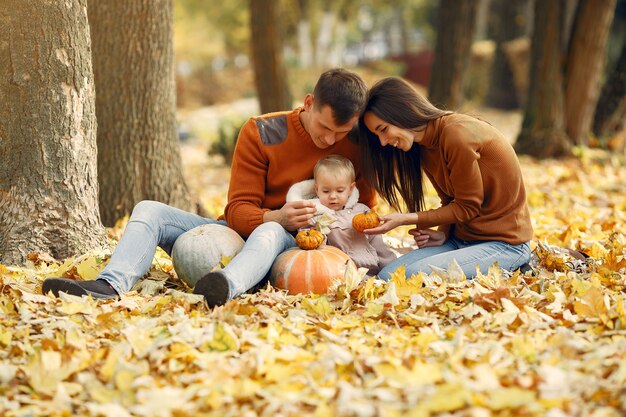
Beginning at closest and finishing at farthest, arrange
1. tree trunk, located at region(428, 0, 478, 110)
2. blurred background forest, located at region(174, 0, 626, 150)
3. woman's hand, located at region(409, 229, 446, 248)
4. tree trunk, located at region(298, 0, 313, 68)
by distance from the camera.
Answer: woman's hand, located at region(409, 229, 446, 248)
blurred background forest, located at region(174, 0, 626, 150)
tree trunk, located at region(428, 0, 478, 110)
tree trunk, located at region(298, 0, 313, 68)

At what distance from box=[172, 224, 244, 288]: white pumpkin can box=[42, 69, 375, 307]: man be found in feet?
0.44

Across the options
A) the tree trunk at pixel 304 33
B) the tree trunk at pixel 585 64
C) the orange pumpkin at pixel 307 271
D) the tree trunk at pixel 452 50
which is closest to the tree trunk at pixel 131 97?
the orange pumpkin at pixel 307 271

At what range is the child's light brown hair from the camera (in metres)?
4.29

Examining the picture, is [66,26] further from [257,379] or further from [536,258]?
[536,258]

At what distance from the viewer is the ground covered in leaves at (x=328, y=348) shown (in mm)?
2527

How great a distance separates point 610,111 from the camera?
35.3 feet

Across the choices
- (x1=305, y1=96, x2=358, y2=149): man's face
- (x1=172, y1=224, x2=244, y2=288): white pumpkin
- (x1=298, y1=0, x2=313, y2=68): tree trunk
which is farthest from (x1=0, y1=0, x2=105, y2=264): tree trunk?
(x1=298, y1=0, x2=313, y2=68): tree trunk

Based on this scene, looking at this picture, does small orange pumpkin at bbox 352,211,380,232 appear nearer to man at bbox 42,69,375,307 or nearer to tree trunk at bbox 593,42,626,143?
man at bbox 42,69,375,307

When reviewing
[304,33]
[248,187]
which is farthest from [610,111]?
[304,33]

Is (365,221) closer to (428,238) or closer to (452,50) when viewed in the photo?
(428,238)

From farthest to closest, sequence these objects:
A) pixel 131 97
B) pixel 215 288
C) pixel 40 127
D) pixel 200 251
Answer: pixel 131 97
pixel 40 127
pixel 200 251
pixel 215 288

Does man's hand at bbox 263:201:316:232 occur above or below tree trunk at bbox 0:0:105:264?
below

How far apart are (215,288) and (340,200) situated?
1092 millimetres

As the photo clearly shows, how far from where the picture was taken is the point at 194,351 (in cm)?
296
